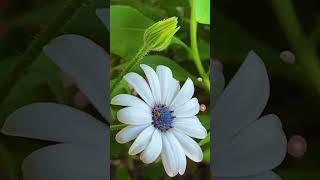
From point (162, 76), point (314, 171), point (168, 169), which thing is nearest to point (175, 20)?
point (162, 76)

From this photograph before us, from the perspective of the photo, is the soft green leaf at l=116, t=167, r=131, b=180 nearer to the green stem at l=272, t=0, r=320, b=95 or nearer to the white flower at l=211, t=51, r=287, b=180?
the white flower at l=211, t=51, r=287, b=180

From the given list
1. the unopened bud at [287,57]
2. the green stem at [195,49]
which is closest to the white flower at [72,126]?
the green stem at [195,49]

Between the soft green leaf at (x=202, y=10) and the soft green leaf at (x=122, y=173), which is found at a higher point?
the soft green leaf at (x=202, y=10)

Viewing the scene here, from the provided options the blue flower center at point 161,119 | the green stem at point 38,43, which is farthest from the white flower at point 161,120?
the green stem at point 38,43

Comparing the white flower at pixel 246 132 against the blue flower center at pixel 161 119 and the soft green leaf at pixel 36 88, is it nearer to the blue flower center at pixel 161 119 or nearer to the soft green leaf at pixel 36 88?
the blue flower center at pixel 161 119

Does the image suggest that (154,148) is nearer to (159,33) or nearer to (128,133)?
(128,133)

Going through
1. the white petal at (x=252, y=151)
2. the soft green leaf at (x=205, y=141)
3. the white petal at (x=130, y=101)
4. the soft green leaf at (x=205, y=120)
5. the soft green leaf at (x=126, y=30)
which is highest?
the soft green leaf at (x=126, y=30)

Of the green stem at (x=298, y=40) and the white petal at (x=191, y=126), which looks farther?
the green stem at (x=298, y=40)
